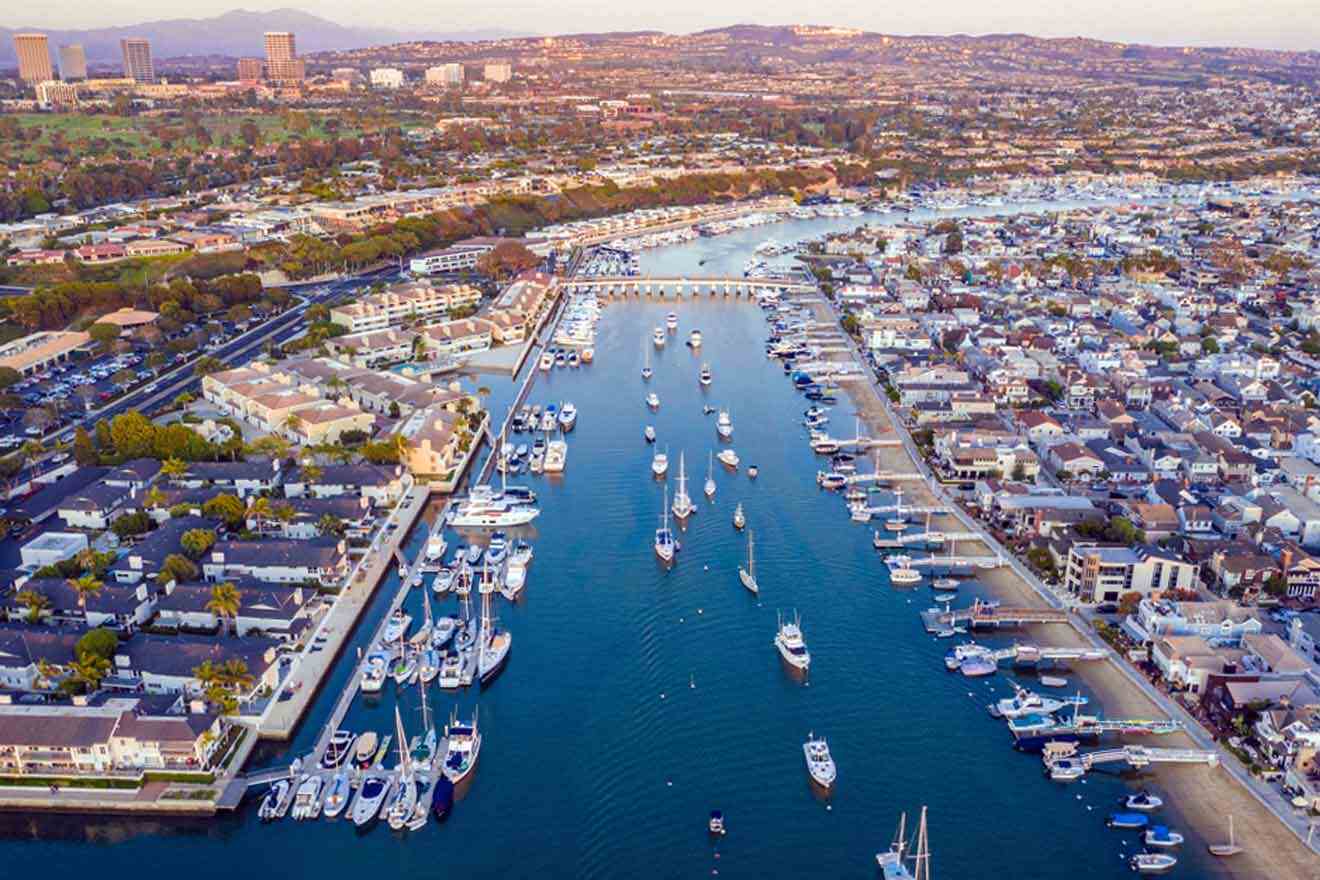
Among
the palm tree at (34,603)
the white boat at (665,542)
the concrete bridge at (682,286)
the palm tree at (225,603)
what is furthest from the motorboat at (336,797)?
the concrete bridge at (682,286)

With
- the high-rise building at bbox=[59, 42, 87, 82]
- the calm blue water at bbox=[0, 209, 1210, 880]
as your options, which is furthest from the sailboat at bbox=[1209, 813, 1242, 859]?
the high-rise building at bbox=[59, 42, 87, 82]

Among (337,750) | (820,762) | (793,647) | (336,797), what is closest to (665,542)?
(793,647)

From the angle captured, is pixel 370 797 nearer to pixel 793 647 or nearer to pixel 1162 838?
pixel 793 647

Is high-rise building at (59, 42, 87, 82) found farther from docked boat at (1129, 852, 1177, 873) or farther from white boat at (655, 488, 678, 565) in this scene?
docked boat at (1129, 852, 1177, 873)

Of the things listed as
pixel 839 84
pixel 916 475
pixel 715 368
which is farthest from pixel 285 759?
pixel 839 84

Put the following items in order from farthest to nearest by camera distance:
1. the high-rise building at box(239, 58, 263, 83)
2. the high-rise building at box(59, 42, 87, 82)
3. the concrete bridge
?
the high-rise building at box(59, 42, 87, 82), the high-rise building at box(239, 58, 263, 83), the concrete bridge

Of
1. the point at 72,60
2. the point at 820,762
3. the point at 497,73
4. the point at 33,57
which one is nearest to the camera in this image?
the point at 820,762
